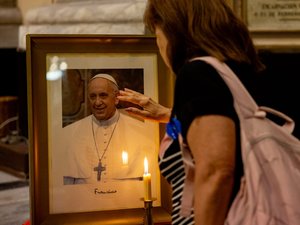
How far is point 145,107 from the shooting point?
1100 millimetres

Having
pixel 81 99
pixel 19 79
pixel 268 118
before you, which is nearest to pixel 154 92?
pixel 81 99

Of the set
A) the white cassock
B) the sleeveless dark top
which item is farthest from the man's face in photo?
the sleeveless dark top

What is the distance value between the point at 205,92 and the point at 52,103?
1.43 ft

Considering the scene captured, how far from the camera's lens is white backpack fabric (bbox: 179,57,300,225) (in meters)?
0.76

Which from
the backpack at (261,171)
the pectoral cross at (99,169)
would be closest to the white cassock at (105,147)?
the pectoral cross at (99,169)

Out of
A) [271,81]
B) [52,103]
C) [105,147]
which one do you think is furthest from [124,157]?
[271,81]

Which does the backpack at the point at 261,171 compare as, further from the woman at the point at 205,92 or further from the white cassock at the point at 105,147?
the white cassock at the point at 105,147

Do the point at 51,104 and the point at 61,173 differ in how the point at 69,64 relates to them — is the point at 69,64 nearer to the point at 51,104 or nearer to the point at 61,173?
the point at 51,104

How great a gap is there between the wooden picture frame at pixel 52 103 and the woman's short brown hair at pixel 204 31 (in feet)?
0.89

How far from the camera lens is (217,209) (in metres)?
0.76

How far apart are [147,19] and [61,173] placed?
400 millimetres

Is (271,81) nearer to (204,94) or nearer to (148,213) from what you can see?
(204,94)

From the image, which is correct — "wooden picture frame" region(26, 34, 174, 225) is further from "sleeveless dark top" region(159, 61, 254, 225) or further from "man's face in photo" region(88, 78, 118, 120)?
"sleeveless dark top" region(159, 61, 254, 225)

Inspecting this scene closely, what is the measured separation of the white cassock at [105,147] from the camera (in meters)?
1.08
